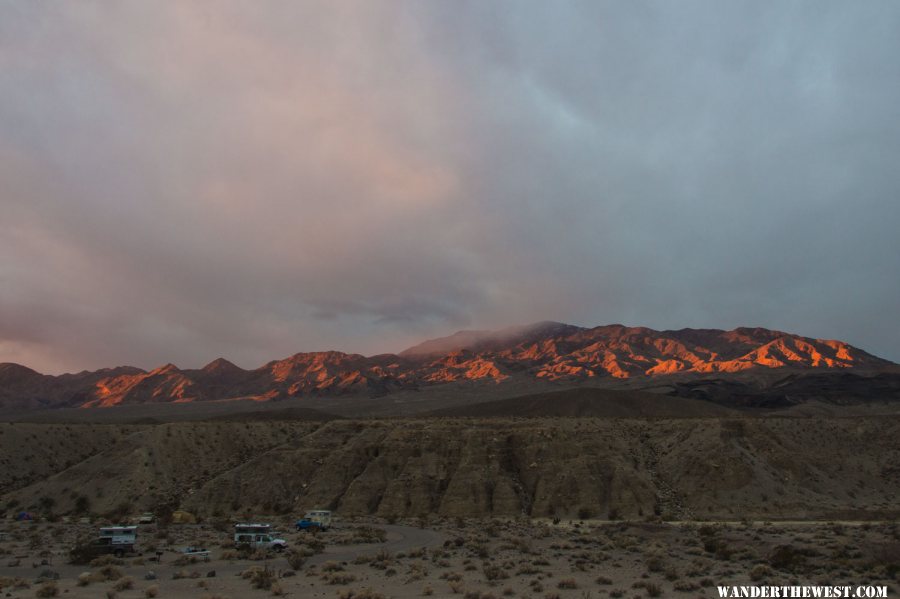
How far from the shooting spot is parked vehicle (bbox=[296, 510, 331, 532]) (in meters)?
52.7

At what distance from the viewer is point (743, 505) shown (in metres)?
64.1

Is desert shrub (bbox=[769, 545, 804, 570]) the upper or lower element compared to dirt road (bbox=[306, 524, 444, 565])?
upper

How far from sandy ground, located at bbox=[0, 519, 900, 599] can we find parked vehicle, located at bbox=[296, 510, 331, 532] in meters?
2.04

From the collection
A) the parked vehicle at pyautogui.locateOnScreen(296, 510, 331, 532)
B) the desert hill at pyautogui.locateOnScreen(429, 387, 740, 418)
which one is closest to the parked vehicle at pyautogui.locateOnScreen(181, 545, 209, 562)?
the parked vehicle at pyautogui.locateOnScreen(296, 510, 331, 532)

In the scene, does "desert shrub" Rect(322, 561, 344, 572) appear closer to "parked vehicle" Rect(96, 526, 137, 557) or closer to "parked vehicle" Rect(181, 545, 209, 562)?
"parked vehicle" Rect(181, 545, 209, 562)

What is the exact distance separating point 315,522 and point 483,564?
76.9 ft

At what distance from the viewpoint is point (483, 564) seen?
1334 inches

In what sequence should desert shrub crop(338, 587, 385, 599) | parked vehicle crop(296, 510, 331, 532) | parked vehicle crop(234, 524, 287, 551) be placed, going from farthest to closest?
parked vehicle crop(296, 510, 331, 532)
parked vehicle crop(234, 524, 287, 551)
desert shrub crop(338, 587, 385, 599)

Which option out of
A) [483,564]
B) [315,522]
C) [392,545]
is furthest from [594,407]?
[483,564]

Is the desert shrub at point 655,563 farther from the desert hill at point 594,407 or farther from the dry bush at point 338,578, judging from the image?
the desert hill at point 594,407

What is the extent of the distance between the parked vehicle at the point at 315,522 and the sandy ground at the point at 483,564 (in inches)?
80.3

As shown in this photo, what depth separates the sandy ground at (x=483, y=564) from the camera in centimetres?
2745

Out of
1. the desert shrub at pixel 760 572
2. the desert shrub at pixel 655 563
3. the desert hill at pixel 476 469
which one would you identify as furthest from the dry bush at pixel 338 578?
the desert hill at pixel 476 469

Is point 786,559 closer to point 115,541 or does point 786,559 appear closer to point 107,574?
point 107,574
